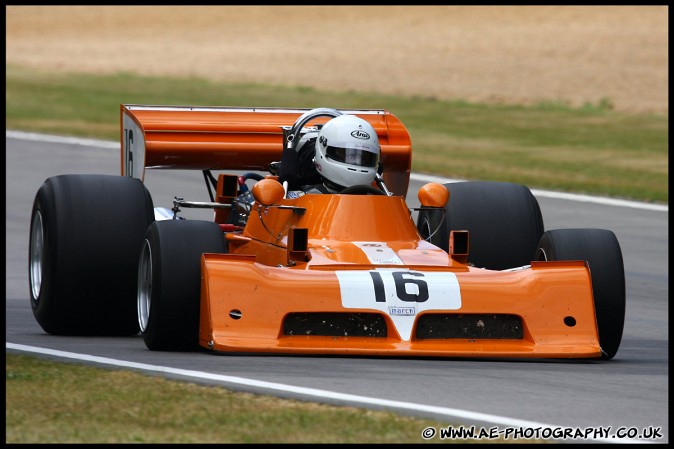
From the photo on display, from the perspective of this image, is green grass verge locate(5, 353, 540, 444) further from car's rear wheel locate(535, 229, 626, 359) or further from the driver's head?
the driver's head

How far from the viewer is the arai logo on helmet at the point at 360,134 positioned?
35.9ft

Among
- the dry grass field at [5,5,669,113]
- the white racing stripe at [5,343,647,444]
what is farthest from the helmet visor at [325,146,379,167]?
the dry grass field at [5,5,669,113]

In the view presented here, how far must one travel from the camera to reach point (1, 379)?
27.5 ft

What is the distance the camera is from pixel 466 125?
3147 centimetres

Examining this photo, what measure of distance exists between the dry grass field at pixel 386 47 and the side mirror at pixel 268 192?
81.5 ft

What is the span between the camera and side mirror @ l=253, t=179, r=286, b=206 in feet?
35.0

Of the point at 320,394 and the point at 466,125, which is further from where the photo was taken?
the point at 466,125

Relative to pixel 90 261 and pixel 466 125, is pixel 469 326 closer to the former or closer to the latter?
pixel 90 261

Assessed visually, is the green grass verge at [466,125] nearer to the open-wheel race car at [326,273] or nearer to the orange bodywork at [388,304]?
the open-wheel race car at [326,273]

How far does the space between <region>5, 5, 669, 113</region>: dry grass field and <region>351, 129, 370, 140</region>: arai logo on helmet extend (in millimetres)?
24457

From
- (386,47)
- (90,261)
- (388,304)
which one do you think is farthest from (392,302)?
(386,47)

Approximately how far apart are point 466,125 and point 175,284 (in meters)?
22.3

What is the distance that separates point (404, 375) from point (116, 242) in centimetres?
286

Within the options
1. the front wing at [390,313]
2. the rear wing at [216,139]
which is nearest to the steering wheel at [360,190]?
the front wing at [390,313]
